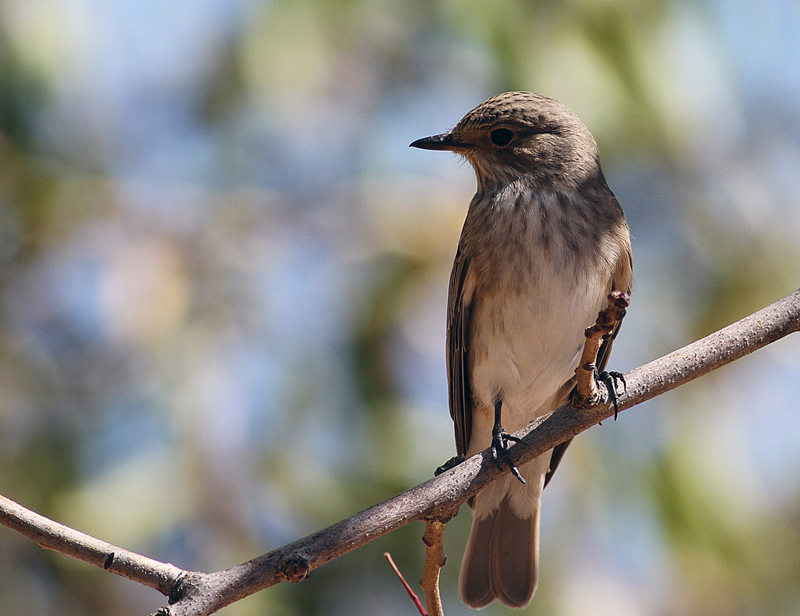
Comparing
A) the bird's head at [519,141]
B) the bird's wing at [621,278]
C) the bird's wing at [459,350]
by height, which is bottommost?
the bird's wing at [621,278]

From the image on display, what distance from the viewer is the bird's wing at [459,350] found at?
3.29 metres

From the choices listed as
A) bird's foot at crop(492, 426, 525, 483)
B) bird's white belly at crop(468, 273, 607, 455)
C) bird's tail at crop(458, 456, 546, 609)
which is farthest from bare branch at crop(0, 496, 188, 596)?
bird's tail at crop(458, 456, 546, 609)

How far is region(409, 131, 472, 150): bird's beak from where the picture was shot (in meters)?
3.48

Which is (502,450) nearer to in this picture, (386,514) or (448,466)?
(448,466)

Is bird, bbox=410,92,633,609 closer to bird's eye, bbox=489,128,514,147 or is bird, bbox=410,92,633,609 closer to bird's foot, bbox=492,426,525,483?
bird's eye, bbox=489,128,514,147

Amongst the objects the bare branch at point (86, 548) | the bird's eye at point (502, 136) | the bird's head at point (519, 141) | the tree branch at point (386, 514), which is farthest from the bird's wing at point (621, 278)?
the bare branch at point (86, 548)

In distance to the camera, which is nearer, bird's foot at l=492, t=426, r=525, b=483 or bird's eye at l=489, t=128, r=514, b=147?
bird's foot at l=492, t=426, r=525, b=483

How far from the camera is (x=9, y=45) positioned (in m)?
4.14

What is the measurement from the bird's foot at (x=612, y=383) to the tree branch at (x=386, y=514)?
0.02 metres

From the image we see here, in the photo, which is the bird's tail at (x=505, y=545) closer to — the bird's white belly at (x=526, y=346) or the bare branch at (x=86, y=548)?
the bird's white belly at (x=526, y=346)

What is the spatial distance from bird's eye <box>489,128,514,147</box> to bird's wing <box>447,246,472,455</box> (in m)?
0.44

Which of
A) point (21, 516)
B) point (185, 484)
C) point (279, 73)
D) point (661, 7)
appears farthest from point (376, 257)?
point (21, 516)

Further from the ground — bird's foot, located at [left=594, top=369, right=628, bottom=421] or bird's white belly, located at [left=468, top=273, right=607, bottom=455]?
bird's white belly, located at [left=468, top=273, right=607, bottom=455]

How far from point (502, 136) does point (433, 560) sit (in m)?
1.77
